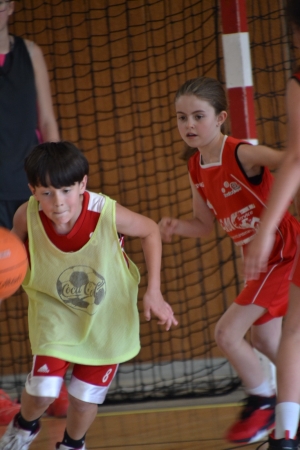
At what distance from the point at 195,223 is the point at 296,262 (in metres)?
0.69

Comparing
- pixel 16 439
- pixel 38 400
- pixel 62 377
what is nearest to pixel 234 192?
pixel 62 377

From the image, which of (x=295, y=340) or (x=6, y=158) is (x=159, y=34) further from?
(x=295, y=340)

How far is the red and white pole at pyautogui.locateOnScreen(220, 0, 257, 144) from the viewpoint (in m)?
2.91

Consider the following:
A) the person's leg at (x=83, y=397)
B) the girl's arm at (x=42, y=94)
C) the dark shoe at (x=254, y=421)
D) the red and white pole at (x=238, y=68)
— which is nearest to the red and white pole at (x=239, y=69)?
the red and white pole at (x=238, y=68)

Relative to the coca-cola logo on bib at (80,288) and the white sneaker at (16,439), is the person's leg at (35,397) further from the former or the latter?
the coca-cola logo on bib at (80,288)

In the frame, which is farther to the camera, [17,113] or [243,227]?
[17,113]

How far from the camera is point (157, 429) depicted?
9.16 ft

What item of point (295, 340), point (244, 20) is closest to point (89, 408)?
point (295, 340)

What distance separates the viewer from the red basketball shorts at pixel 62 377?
218 cm

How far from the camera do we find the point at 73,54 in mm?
3918

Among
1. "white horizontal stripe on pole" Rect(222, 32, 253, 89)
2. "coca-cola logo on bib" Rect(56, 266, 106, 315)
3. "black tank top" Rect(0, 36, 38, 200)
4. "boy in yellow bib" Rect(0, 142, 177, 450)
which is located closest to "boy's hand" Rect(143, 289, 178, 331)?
"boy in yellow bib" Rect(0, 142, 177, 450)

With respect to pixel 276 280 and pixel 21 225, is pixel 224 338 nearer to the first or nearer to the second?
pixel 276 280

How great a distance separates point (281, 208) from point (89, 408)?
3.22 feet

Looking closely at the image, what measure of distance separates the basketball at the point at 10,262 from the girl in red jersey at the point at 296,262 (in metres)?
0.73
